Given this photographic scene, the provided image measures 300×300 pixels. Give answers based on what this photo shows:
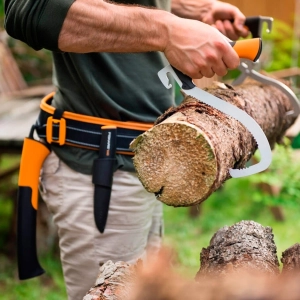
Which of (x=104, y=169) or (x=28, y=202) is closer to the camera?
(x=104, y=169)

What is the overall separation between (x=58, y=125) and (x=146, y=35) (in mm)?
632

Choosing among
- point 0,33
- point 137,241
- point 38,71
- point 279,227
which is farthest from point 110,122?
point 38,71

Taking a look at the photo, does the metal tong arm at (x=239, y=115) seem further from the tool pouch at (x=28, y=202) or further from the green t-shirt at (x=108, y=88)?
the tool pouch at (x=28, y=202)

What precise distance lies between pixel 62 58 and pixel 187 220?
3.26 meters

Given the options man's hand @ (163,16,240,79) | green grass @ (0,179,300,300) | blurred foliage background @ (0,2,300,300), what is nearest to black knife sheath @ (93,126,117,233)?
man's hand @ (163,16,240,79)

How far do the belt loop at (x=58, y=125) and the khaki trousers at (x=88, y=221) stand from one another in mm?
97

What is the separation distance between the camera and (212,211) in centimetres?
511

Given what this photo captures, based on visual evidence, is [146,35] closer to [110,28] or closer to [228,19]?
[110,28]

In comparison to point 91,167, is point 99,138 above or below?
above

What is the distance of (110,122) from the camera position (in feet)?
5.98

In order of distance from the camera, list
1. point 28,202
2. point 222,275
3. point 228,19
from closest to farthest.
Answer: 1. point 222,275
2. point 28,202
3. point 228,19

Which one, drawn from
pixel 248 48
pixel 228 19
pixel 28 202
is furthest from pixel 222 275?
pixel 228 19

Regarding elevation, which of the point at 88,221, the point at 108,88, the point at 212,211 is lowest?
the point at 212,211

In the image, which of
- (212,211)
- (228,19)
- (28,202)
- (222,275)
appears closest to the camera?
(222,275)
